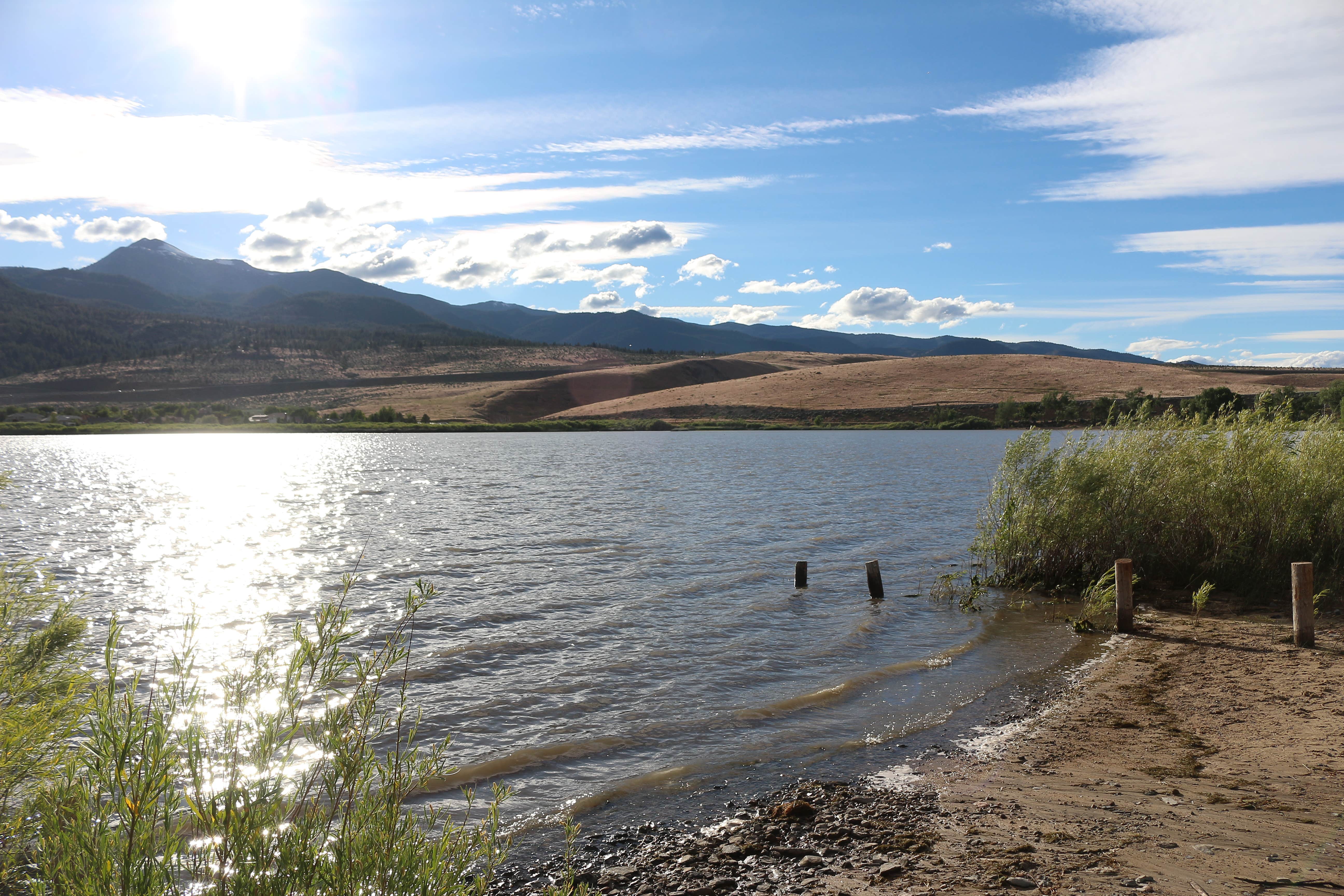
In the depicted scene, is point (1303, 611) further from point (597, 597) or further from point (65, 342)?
point (65, 342)

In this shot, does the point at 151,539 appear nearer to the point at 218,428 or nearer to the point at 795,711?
the point at 795,711

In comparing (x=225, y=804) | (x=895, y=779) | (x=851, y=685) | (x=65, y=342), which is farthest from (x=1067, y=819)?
(x=65, y=342)

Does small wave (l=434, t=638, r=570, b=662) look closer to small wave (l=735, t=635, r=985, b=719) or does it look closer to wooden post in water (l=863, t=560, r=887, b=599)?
small wave (l=735, t=635, r=985, b=719)

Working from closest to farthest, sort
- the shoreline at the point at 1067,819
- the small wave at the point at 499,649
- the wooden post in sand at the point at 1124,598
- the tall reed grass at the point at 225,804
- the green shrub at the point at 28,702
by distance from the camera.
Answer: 1. the tall reed grass at the point at 225,804
2. the green shrub at the point at 28,702
3. the shoreline at the point at 1067,819
4. the small wave at the point at 499,649
5. the wooden post in sand at the point at 1124,598

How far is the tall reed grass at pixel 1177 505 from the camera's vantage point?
52.5 feet

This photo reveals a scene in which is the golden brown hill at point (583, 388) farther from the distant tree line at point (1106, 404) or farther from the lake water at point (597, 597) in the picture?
the lake water at point (597, 597)

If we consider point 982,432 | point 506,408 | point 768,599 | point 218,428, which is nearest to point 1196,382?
point 982,432

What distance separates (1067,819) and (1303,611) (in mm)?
9147

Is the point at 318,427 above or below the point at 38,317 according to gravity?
below

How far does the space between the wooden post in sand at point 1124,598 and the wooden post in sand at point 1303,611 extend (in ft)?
7.89

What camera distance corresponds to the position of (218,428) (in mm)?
117188

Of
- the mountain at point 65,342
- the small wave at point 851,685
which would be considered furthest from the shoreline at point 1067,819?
the mountain at point 65,342

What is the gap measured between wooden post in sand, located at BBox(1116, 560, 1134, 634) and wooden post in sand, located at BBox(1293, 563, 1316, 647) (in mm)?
2405

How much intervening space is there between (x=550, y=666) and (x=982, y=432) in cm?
9868
